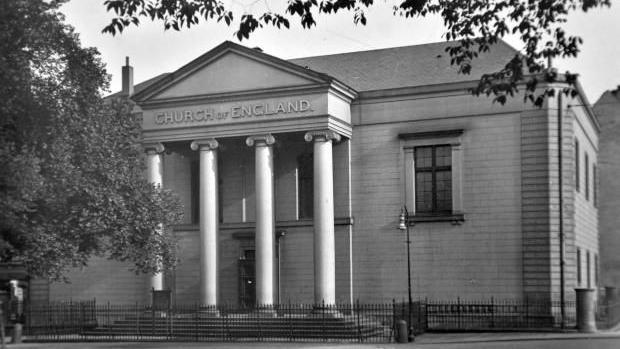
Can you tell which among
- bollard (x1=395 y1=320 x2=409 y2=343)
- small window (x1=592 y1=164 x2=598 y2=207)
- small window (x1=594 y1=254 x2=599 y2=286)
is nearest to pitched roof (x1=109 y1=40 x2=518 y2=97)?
small window (x1=592 y1=164 x2=598 y2=207)

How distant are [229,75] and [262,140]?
10.5 ft

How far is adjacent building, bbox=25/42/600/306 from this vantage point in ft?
112

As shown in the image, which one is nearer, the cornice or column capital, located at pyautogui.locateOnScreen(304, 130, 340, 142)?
column capital, located at pyautogui.locateOnScreen(304, 130, 340, 142)

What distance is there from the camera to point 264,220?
34.8 m

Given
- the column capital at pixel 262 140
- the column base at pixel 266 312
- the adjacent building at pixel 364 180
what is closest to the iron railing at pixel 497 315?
the adjacent building at pixel 364 180

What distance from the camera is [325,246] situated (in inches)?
1341

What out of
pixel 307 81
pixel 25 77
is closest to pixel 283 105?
pixel 307 81

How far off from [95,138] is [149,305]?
10447mm

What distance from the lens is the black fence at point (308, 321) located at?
1257 inches

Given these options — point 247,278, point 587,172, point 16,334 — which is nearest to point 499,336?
point 247,278

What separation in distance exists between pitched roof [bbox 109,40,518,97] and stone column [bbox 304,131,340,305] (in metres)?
2.97

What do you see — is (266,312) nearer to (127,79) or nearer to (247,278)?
(247,278)

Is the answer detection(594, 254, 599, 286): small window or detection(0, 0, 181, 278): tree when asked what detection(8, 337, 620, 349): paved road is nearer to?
detection(0, 0, 181, 278): tree

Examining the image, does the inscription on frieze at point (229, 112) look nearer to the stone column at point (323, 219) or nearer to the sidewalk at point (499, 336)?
the stone column at point (323, 219)
